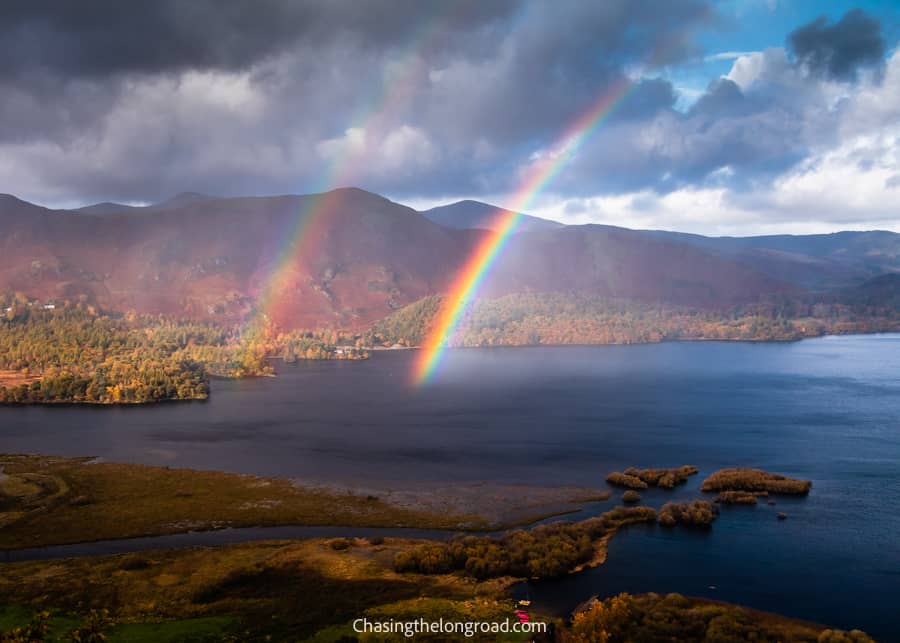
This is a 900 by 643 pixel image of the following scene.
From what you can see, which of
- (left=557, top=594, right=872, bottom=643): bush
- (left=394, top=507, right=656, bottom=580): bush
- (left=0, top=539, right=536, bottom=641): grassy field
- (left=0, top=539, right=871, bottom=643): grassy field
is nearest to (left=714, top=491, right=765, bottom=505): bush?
(left=394, top=507, right=656, bottom=580): bush

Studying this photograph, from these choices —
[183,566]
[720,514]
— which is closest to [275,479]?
[183,566]

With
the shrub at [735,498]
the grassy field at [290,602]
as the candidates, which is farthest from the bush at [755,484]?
the grassy field at [290,602]

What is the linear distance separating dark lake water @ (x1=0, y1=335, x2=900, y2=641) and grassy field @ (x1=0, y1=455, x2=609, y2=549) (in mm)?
7373

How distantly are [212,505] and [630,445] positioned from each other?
59.9 metres

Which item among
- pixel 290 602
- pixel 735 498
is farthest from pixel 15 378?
pixel 735 498

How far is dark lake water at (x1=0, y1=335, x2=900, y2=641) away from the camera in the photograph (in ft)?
169

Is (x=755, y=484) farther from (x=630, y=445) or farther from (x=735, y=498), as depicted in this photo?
(x=630, y=445)

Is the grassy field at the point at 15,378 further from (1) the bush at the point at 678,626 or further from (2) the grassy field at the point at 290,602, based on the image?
(1) the bush at the point at 678,626

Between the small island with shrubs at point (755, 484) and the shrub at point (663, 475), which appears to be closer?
the small island with shrubs at point (755, 484)

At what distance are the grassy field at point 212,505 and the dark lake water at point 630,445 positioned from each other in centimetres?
737

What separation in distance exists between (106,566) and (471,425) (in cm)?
7320

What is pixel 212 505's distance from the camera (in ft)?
234

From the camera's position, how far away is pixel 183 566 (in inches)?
2104

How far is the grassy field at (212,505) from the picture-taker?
213 feet
